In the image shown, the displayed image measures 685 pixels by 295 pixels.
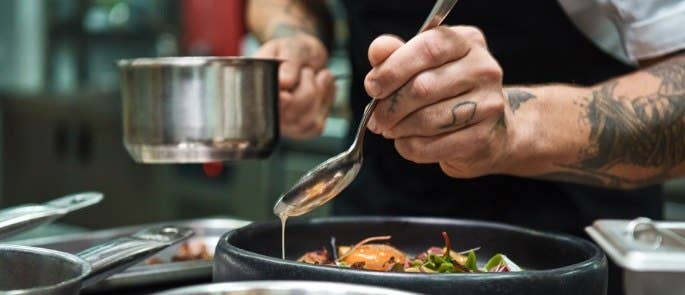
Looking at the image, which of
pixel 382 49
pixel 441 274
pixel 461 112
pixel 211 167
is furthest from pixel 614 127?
pixel 211 167

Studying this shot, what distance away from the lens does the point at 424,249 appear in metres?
1.03

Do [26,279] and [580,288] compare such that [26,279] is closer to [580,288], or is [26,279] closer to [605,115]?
[580,288]

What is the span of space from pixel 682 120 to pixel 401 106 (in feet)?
1.53

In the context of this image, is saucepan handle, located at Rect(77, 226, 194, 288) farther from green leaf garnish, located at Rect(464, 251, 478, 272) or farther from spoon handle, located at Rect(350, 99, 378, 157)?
green leaf garnish, located at Rect(464, 251, 478, 272)

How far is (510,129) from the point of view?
3.43 ft

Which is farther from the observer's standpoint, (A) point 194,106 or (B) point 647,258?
(A) point 194,106

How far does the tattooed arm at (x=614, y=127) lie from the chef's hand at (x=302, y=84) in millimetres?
483

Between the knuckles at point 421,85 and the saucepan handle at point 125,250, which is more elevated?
the knuckles at point 421,85

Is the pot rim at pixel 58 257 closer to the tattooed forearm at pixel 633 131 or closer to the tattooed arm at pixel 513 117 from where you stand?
the tattooed arm at pixel 513 117

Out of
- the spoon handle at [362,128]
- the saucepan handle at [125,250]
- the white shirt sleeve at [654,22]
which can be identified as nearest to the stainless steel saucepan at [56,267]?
the saucepan handle at [125,250]

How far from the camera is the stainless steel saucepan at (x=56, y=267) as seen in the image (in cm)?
70

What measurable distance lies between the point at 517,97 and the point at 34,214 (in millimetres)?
577

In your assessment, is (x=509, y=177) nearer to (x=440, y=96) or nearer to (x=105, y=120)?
(x=440, y=96)

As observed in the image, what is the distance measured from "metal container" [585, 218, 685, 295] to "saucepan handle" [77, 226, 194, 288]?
454 millimetres
